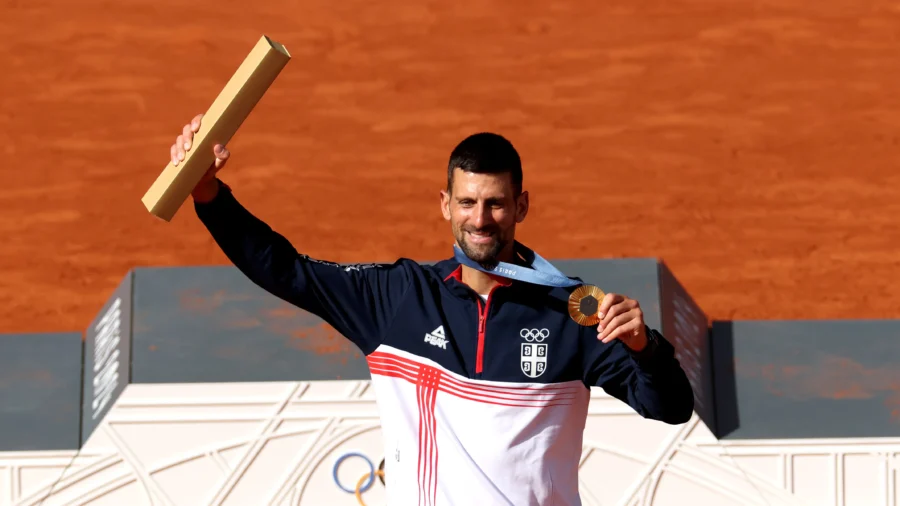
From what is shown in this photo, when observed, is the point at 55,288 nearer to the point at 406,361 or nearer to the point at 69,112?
the point at 69,112

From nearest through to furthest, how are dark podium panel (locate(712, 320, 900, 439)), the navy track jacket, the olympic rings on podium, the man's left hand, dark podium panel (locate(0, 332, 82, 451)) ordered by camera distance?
the man's left hand → the navy track jacket → the olympic rings on podium → dark podium panel (locate(712, 320, 900, 439)) → dark podium panel (locate(0, 332, 82, 451))

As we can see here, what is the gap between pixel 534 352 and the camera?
3424 mm

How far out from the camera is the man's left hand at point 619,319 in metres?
3.01

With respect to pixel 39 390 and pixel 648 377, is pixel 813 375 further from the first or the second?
pixel 39 390

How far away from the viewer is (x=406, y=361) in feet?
11.4

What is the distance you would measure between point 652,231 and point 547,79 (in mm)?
1442

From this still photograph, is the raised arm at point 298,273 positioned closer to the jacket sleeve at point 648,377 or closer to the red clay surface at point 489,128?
the jacket sleeve at point 648,377

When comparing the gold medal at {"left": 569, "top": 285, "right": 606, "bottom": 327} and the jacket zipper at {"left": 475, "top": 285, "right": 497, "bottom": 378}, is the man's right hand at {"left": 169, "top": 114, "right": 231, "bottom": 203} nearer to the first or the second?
the jacket zipper at {"left": 475, "top": 285, "right": 497, "bottom": 378}

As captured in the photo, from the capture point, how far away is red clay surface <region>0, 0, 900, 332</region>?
8.93 metres

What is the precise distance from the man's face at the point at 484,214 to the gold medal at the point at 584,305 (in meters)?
0.26

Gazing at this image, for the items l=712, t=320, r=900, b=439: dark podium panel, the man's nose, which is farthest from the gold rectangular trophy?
l=712, t=320, r=900, b=439: dark podium panel

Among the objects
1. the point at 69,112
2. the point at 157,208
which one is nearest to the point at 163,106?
the point at 69,112

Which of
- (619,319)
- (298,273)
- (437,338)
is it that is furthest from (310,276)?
(619,319)

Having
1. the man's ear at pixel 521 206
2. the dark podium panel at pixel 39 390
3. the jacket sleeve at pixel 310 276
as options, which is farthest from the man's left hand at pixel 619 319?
the dark podium panel at pixel 39 390
